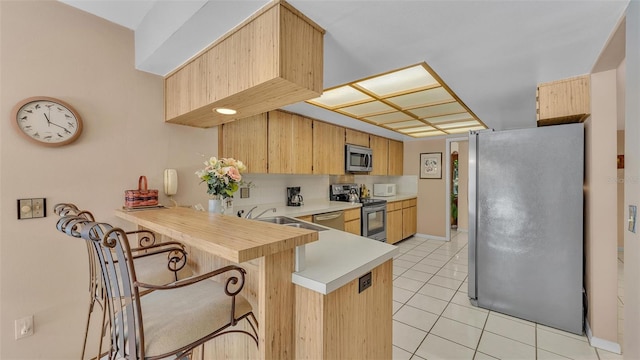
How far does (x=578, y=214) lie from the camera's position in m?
2.18

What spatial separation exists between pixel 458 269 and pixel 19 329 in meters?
4.47

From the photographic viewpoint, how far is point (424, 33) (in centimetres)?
151

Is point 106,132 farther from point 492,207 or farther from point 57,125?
point 492,207

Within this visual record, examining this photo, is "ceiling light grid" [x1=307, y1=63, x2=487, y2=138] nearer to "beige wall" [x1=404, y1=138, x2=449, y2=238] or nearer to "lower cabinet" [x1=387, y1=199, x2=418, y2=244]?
"beige wall" [x1=404, y1=138, x2=449, y2=238]

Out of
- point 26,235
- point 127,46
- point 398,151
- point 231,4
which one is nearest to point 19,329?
point 26,235

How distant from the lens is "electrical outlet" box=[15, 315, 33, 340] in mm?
1589

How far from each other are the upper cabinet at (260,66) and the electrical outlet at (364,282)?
106cm

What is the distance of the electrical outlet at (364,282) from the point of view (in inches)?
49.2

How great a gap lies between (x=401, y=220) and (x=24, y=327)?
5.06 metres

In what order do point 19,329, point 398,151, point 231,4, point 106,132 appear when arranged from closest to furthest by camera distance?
point 231,4 → point 19,329 → point 106,132 → point 398,151

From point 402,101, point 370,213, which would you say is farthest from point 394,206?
point 402,101

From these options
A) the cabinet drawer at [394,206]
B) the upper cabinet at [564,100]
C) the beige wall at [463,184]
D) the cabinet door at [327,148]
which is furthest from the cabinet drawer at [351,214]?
the beige wall at [463,184]

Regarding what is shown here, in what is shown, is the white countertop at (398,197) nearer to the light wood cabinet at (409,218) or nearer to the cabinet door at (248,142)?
the light wood cabinet at (409,218)

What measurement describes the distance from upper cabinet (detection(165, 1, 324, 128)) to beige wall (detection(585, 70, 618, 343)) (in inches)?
86.1
